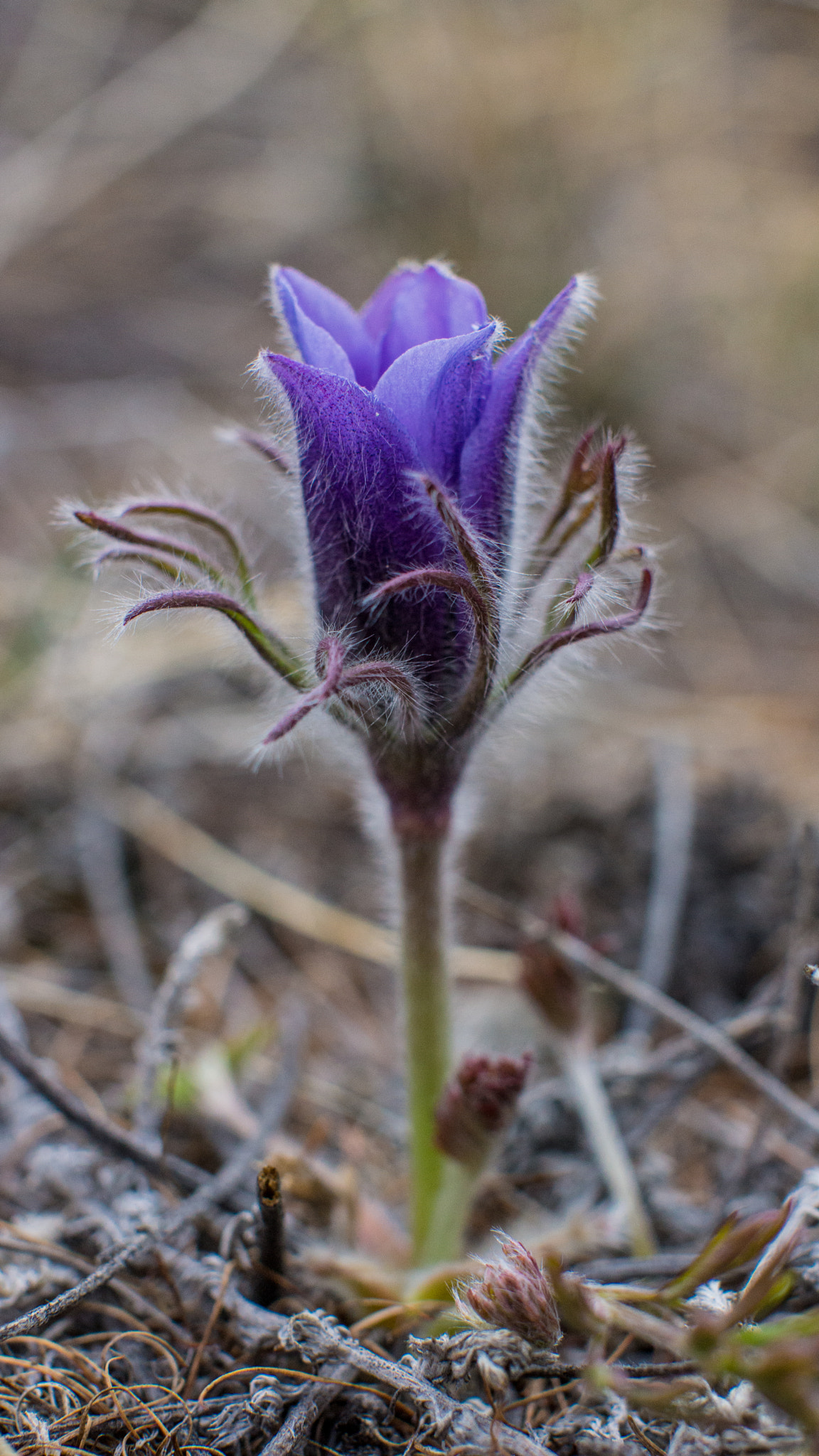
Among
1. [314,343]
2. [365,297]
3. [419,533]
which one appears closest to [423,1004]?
[419,533]

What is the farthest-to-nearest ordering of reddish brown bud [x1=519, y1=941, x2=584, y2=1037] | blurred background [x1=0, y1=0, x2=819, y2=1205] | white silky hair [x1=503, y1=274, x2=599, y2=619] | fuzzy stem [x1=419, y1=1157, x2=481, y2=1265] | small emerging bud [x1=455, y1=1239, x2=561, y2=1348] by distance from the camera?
blurred background [x1=0, y1=0, x2=819, y2=1205], reddish brown bud [x1=519, y1=941, x2=584, y2=1037], fuzzy stem [x1=419, y1=1157, x2=481, y2=1265], white silky hair [x1=503, y1=274, x2=599, y2=619], small emerging bud [x1=455, y1=1239, x2=561, y2=1348]

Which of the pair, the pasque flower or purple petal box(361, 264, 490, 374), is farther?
purple petal box(361, 264, 490, 374)

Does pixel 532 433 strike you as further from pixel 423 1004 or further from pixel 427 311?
pixel 423 1004

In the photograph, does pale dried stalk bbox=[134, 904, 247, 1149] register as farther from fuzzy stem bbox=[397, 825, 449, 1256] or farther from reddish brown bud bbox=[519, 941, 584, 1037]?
reddish brown bud bbox=[519, 941, 584, 1037]

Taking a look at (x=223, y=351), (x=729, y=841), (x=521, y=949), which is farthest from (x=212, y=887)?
(x=223, y=351)

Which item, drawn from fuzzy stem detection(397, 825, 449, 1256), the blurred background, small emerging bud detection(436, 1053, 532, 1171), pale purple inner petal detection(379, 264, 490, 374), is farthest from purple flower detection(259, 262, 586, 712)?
the blurred background

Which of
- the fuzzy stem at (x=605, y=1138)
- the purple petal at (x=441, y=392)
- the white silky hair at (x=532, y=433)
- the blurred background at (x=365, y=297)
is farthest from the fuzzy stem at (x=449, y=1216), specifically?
the purple petal at (x=441, y=392)

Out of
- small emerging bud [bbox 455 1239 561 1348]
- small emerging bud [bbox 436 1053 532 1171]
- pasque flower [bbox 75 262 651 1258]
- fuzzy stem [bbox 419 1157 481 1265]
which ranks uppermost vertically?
pasque flower [bbox 75 262 651 1258]
